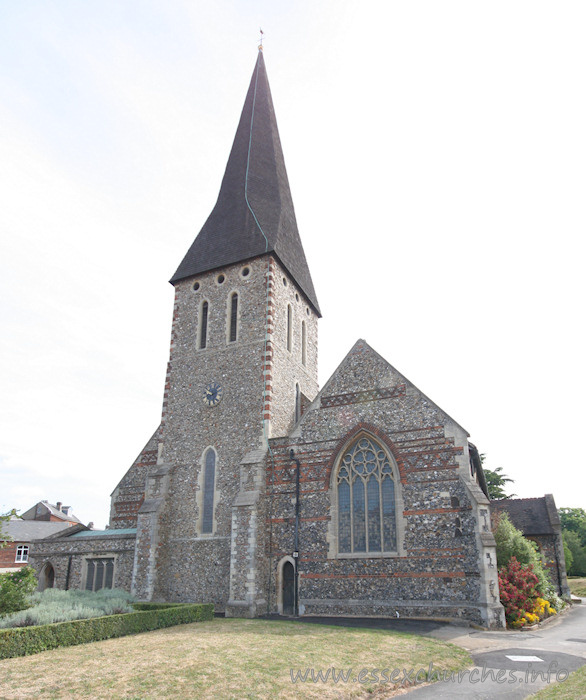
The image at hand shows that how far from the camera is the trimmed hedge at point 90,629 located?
10492 millimetres

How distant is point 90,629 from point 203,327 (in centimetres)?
1357

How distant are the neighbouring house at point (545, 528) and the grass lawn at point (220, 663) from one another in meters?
17.4

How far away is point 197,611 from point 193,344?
1110 centimetres

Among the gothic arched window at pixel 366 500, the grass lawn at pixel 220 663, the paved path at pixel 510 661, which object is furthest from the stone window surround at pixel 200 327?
the paved path at pixel 510 661

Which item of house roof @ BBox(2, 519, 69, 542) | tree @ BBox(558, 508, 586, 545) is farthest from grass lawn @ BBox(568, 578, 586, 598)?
house roof @ BBox(2, 519, 69, 542)

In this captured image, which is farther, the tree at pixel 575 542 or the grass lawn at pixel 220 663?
the tree at pixel 575 542

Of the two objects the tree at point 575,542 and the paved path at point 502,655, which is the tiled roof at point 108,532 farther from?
the tree at point 575,542

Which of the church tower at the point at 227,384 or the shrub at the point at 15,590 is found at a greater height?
the church tower at the point at 227,384

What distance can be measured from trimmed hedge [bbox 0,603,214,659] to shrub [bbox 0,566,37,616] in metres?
2.00

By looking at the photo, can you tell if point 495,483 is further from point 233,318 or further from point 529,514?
point 233,318

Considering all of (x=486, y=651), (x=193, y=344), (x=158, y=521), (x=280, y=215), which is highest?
(x=280, y=215)

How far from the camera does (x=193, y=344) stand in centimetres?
2309

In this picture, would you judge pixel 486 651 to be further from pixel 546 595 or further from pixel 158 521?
pixel 158 521

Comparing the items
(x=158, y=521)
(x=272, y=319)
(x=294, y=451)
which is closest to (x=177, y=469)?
(x=158, y=521)
